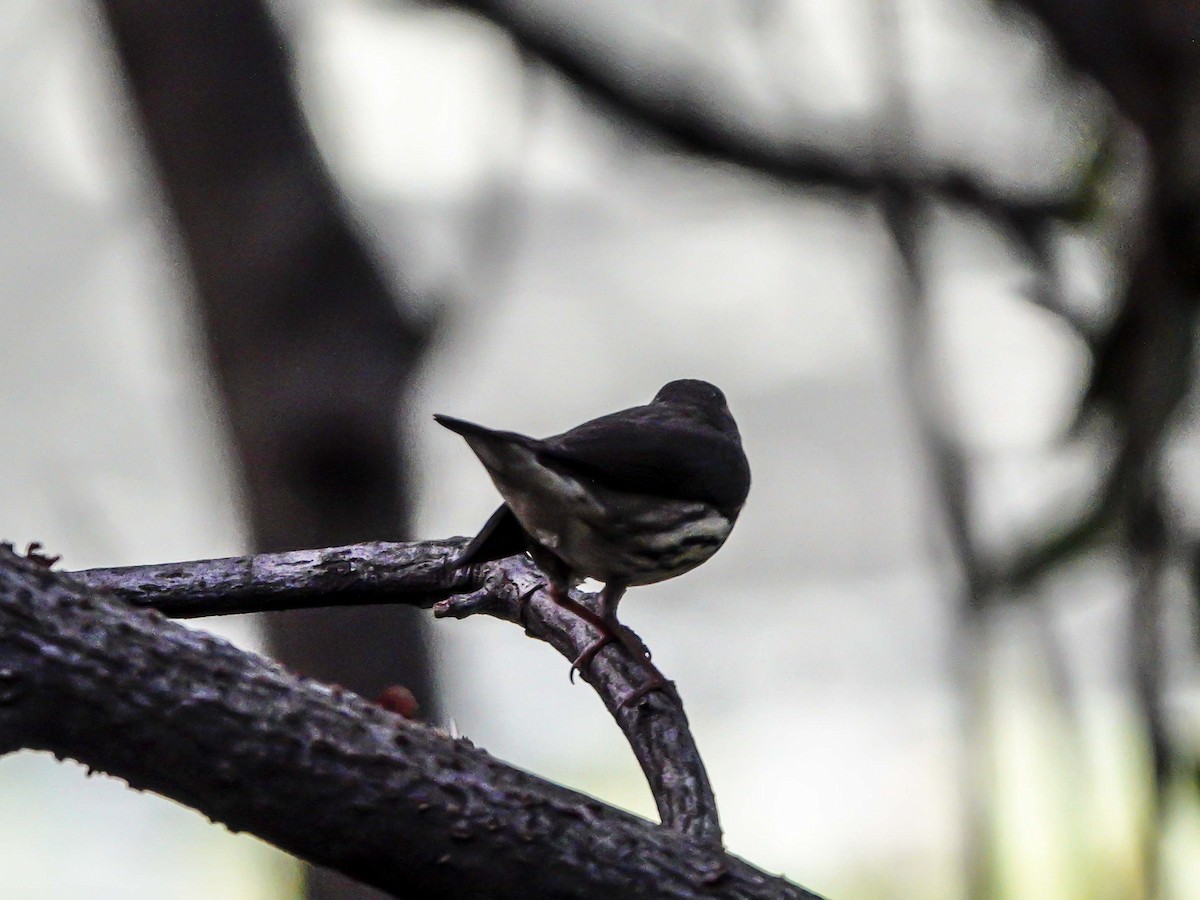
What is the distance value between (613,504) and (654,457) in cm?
7

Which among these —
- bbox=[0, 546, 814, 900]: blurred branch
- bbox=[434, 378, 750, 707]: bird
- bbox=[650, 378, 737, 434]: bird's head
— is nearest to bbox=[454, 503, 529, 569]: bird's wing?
bbox=[434, 378, 750, 707]: bird

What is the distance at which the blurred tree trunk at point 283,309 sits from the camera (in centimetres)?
279

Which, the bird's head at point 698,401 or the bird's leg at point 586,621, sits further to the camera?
the bird's head at point 698,401

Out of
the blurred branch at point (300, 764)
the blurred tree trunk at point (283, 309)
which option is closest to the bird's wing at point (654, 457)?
the blurred branch at point (300, 764)

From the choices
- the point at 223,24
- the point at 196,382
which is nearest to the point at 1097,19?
the point at 223,24

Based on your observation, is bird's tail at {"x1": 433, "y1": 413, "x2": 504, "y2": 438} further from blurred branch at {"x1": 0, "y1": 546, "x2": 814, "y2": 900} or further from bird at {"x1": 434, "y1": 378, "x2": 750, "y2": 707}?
blurred branch at {"x1": 0, "y1": 546, "x2": 814, "y2": 900}

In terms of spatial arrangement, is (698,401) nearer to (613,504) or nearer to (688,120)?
(613,504)

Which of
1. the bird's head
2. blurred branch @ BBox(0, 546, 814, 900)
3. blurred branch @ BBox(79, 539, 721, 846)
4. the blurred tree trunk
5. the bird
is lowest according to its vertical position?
blurred branch @ BBox(0, 546, 814, 900)

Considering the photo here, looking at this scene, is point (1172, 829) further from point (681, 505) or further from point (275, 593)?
point (275, 593)

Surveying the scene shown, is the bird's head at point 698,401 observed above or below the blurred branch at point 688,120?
below

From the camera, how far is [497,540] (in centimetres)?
135

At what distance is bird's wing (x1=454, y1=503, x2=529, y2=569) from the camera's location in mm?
1303

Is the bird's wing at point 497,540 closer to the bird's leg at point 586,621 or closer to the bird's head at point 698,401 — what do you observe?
the bird's leg at point 586,621

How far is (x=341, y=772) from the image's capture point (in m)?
0.81
